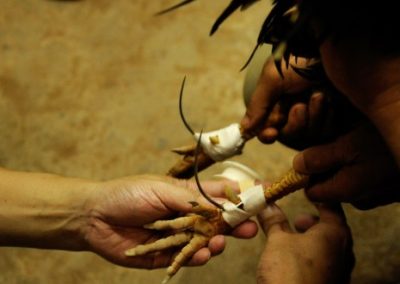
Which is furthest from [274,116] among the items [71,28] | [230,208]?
[71,28]

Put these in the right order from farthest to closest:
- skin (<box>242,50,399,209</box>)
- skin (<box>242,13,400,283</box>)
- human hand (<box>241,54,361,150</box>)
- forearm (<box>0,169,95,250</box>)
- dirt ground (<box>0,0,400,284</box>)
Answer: dirt ground (<box>0,0,400,284</box>)
forearm (<box>0,169,95,250</box>)
human hand (<box>241,54,361,150</box>)
skin (<box>242,50,399,209</box>)
skin (<box>242,13,400,283</box>)

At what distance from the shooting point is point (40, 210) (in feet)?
3.00

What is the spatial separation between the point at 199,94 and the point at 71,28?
1.55ft

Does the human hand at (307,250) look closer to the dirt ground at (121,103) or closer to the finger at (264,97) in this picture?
the finger at (264,97)

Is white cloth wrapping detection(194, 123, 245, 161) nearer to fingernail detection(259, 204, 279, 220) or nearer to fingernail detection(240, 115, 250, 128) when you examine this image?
fingernail detection(240, 115, 250, 128)

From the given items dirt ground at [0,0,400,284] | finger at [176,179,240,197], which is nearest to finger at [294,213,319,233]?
finger at [176,179,240,197]

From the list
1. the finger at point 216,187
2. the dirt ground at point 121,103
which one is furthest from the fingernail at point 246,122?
the dirt ground at point 121,103

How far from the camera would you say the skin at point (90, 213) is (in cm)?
88

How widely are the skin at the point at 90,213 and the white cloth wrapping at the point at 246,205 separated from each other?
1.8 inches

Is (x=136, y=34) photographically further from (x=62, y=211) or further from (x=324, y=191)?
(x=324, y=191)

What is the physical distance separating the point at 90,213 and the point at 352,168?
18.3 inches

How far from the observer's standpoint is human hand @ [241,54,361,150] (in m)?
0.81

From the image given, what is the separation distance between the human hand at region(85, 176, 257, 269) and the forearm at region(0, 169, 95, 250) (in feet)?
0.10

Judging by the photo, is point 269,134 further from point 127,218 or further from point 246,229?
point 127,218
